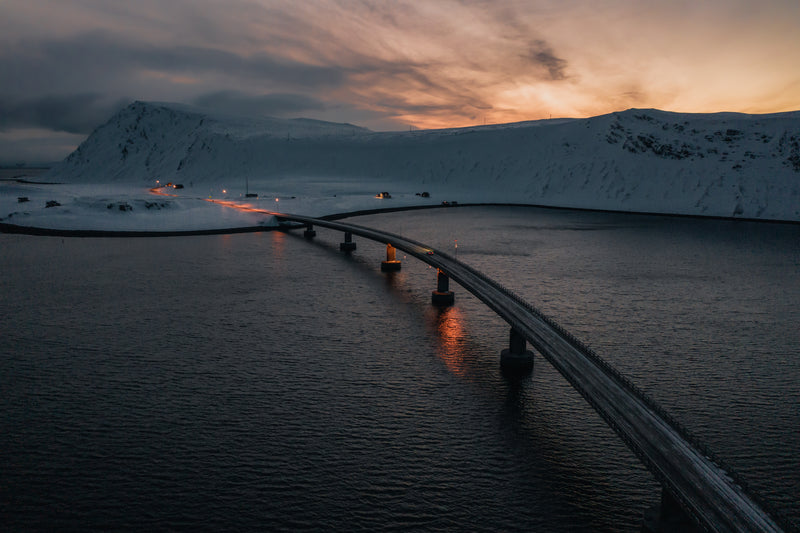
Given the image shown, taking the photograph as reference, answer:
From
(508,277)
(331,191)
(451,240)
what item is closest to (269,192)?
(331,191)

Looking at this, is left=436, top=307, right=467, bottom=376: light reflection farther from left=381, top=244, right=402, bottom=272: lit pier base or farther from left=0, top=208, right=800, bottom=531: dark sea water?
left=381, top=244, right=402, bottom=272: lit pier base

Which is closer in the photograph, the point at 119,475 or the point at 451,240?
the point at 119,475

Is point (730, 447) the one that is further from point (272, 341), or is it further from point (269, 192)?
point (269, 192)

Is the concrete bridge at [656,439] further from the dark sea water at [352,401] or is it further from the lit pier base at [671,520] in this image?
the dark sea water at [352,401]

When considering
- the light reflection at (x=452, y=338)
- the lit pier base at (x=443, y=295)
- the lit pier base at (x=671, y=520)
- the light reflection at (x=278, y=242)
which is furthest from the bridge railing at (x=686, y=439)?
the light reflection at (x=278, y=242)

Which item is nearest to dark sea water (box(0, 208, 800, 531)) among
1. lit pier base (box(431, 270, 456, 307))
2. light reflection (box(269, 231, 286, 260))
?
lit pier base (box(431, 270, 456, 307))

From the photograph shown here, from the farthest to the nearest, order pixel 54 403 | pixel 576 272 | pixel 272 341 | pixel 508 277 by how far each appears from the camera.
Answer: pixel 576 272, pixel 508 277, pixel 272 341, pixel 54 403

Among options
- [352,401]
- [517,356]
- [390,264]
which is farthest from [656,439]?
[390,264]

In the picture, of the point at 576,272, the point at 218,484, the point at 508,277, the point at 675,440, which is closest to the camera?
the point at 675,440
